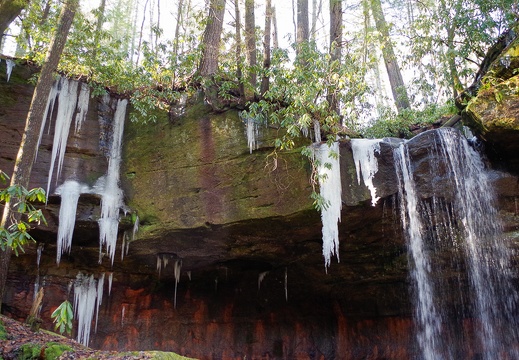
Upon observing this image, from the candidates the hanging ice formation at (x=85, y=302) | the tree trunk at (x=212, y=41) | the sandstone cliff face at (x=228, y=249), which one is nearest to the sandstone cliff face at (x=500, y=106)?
the sandstone cliff face at (x=228, y=249)

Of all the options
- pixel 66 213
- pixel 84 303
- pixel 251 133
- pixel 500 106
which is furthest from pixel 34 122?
pixel 500 106

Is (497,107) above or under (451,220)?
above

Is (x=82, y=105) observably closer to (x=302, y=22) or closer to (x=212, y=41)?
(x=212, y=41)

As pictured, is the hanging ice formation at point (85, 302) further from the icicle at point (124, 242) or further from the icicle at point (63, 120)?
the icicle at point (63, 120)

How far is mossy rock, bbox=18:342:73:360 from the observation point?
16.1 ft

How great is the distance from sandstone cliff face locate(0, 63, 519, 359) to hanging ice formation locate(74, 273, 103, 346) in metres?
0.30

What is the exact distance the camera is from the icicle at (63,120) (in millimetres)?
9516

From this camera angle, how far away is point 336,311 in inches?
476

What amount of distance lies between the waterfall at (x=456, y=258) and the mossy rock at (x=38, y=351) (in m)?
6.63

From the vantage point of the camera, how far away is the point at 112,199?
9.70 metres

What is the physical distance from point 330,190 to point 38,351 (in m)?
5.66

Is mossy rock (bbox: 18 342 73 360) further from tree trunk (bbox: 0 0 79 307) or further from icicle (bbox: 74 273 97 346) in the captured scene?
icicle (bbox: 74 273 97 346)

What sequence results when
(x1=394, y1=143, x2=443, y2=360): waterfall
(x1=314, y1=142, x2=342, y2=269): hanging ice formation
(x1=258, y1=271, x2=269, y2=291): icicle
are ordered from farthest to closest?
(x1=258, y1=271, x2=269, y2=291): icicle
(x1=394, y1=143, x2=443, y2=360): waterfall
(x1=314, y1=142, x2=342, y2=269): hanging ice formation

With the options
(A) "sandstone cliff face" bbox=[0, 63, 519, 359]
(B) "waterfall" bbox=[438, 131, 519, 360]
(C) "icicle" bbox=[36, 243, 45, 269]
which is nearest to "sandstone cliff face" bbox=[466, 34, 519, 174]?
(B) "waterfall" bbox=[438, 131, 519, 360]
